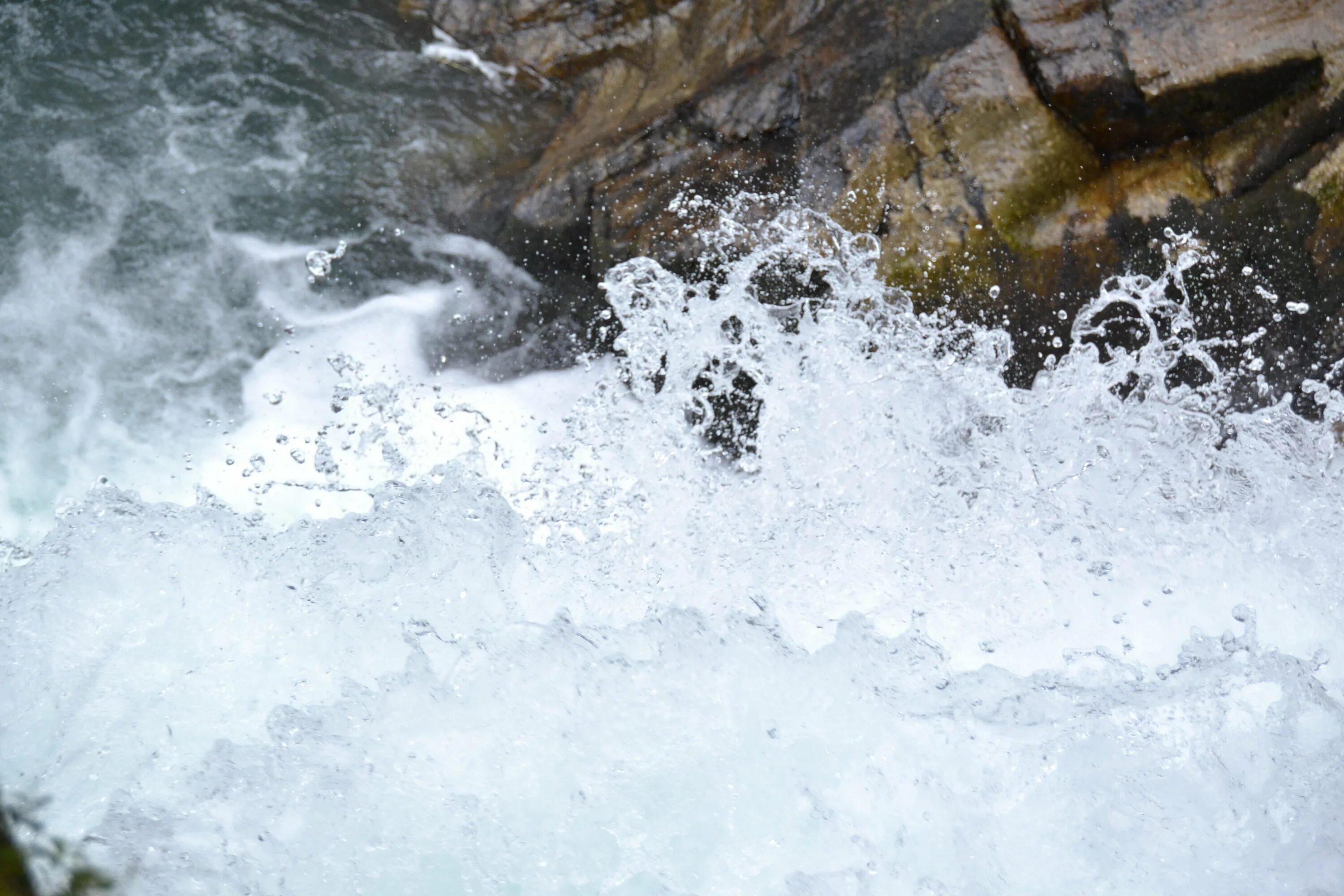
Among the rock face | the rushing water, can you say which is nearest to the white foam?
the rock face

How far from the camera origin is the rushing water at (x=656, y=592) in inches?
138

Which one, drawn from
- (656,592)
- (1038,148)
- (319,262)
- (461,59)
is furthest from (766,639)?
(461,59)

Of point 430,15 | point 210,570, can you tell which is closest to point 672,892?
point 210,570

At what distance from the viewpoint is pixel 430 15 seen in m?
4.71

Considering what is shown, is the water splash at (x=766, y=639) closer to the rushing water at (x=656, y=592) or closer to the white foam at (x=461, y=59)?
the rushing water at (x=656, y=592)

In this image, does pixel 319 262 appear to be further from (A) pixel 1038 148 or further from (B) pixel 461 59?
(A) pixel 1038 148

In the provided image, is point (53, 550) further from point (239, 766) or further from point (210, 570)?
point (239, 766)

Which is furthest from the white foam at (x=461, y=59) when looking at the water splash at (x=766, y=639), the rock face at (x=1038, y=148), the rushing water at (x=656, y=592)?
the water splash at (x=766, y=639)

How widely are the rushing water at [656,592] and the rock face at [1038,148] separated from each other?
6.7 inches

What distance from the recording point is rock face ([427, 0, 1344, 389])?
3.58 meters

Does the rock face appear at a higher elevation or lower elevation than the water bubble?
higher

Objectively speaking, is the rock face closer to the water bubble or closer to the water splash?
the water splash

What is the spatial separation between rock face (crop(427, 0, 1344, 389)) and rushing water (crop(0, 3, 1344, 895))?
17 centimetres

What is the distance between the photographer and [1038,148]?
371cm
